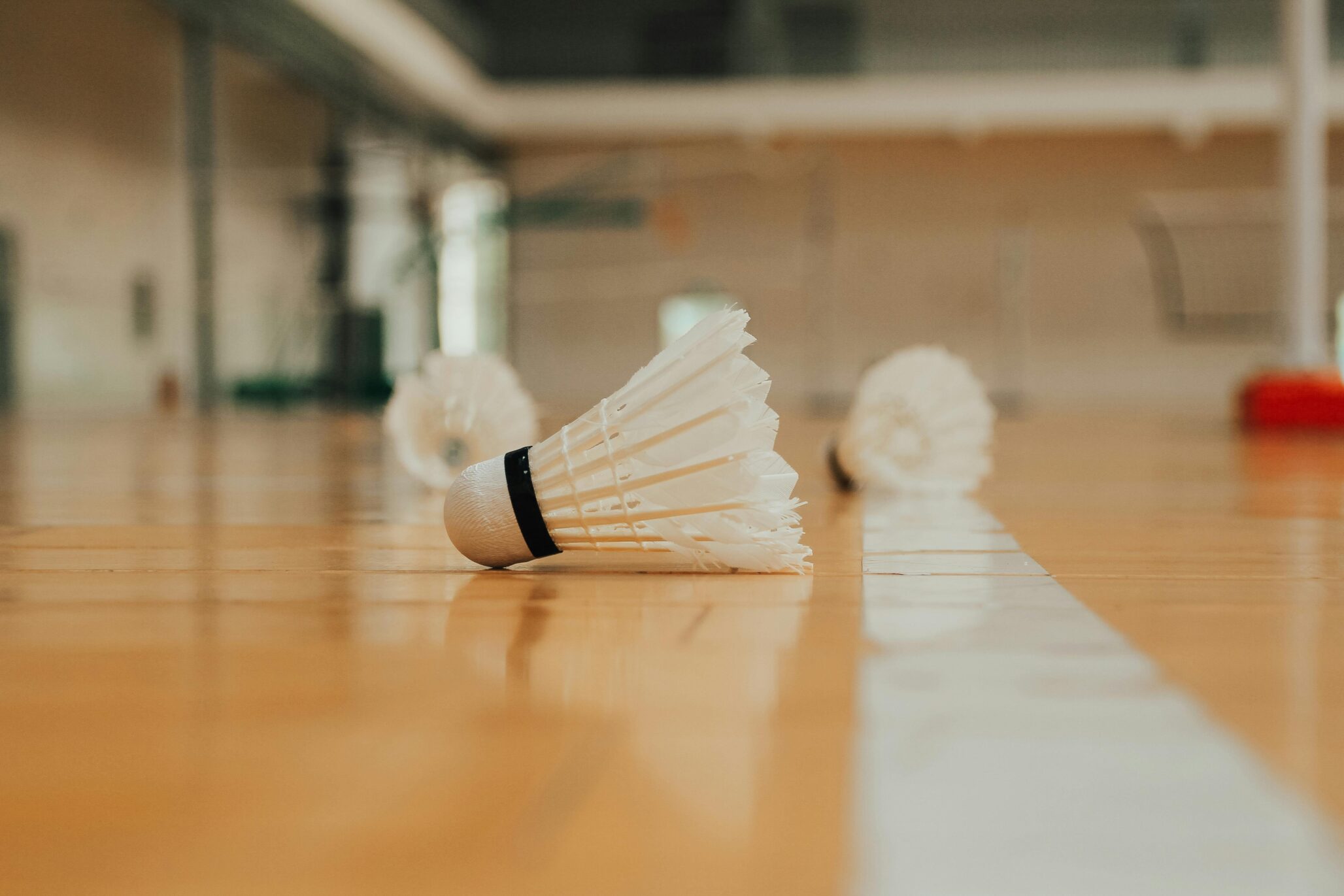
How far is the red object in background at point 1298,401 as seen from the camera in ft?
7.02

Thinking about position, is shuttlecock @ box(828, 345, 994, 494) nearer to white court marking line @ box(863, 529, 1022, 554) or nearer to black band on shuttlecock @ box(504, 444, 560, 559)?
white court marking line @ box(863, 529, 1022, 554)

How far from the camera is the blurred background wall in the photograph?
174 inches

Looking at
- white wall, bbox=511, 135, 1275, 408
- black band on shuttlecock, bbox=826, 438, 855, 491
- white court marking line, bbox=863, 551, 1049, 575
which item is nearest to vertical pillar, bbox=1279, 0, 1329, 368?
black band on shuttlecock, bbox=826, 438, 855, 491

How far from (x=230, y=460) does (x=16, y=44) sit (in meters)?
2.97

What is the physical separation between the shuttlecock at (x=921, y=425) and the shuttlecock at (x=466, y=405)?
0.24 m

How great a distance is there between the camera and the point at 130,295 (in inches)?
178

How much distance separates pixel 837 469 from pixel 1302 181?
1.55 meters

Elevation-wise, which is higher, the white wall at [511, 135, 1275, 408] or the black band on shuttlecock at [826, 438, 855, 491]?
the white wall at [511, 135, 1275, 408]

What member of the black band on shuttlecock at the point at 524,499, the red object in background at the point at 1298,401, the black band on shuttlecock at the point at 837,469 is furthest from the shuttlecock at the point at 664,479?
the red object in background at the point at 1298,401

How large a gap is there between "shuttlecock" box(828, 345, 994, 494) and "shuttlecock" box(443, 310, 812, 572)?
0.38 metres

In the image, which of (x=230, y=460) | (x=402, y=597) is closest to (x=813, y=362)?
(x=230, y=460)

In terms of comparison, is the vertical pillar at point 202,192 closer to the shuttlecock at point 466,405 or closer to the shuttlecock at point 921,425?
the shuttlecock at point 466,405

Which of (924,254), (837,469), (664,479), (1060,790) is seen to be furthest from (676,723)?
(924,254)

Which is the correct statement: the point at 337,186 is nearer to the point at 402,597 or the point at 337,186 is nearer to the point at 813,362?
the point at 813,362
